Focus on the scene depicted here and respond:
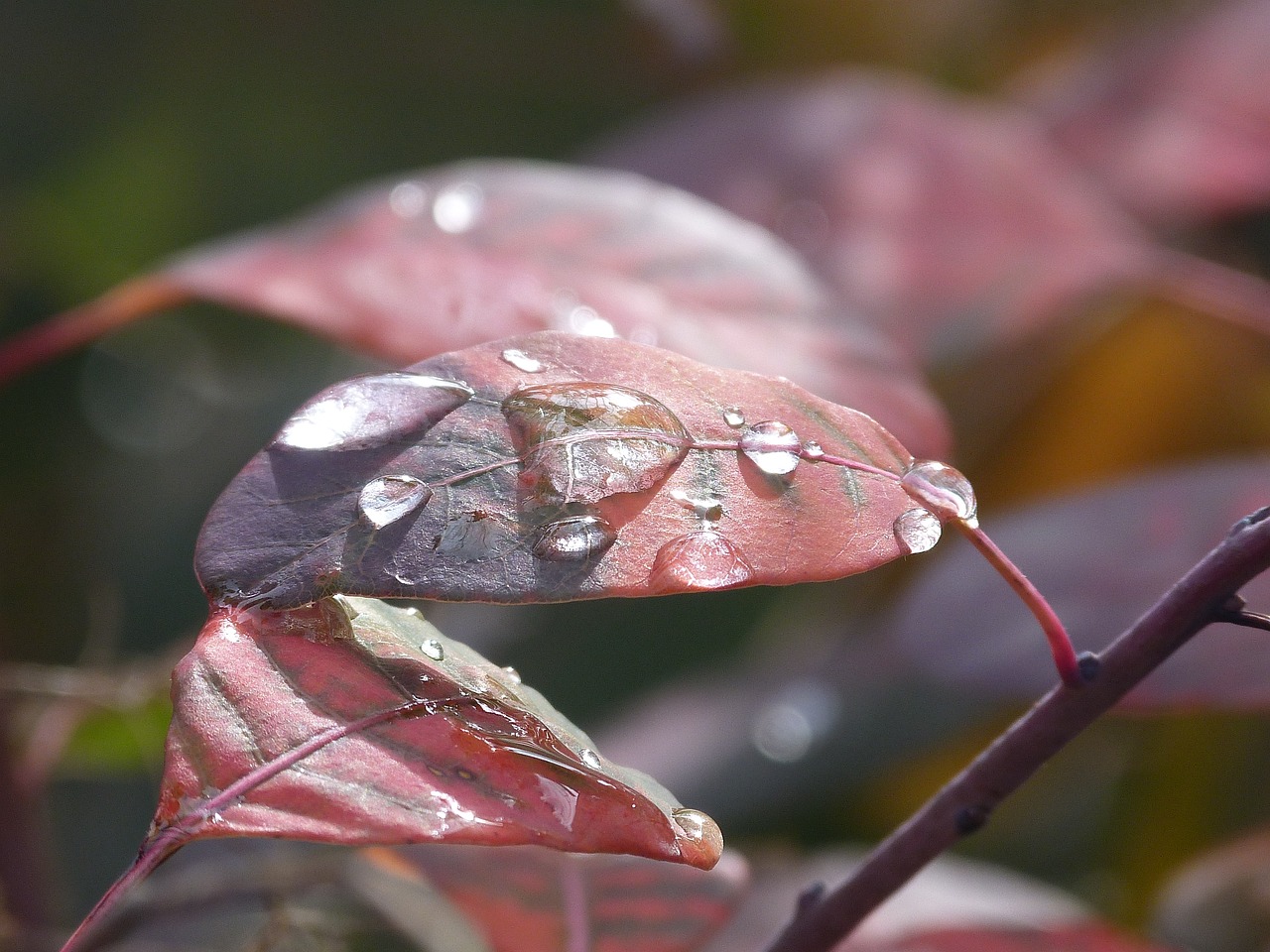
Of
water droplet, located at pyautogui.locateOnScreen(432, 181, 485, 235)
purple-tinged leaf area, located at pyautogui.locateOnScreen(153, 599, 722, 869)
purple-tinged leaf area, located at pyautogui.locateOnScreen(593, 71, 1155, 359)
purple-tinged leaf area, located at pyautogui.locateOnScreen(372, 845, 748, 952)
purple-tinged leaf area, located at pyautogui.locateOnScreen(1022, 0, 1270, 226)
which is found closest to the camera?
purple-tinged leaf area, located at pyautogui.locateOnScreen(153, 599, 722, 869)

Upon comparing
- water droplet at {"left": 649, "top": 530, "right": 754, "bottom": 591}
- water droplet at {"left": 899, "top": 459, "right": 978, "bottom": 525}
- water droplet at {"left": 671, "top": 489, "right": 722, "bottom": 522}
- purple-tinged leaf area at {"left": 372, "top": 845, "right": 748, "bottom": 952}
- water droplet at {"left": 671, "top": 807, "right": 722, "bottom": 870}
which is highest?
water droplet at {"left": 899, "top": 459, "right": 978, "bottom": 525}

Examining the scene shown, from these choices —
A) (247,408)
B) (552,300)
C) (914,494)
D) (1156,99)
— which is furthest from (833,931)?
(247,408)

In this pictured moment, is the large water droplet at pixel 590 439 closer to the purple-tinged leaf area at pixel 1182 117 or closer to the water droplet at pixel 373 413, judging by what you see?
the water droplet at pixel 373 413

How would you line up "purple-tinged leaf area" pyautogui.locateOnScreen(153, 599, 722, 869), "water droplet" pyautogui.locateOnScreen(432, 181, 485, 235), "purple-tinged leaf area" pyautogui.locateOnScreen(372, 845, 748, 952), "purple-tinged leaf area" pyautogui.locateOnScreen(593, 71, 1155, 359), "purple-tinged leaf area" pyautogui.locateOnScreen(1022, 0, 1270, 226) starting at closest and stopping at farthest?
"purple-tinged leaf area" pyautogui.locateOnScreen(153, 599, 722, 869) < "purple-tinged leaf area" pyautogui.locateOnScreen(372, 845, 748, 952) < "water droplet" pyautogui.locateOnScreen(432, 181, 485, 235) < "purple-tinged leaf area" pyautogui.locateOnScreen(593, 71, 1155, 359) < "purple-tinged leaf area" pyautogui.locateOnScreen(1022, 0, 1270, 226)

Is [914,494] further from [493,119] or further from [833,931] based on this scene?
[493,119]

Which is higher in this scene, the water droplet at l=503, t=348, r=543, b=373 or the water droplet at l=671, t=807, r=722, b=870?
the water droplet at l=503, t=348, r=543, b=373

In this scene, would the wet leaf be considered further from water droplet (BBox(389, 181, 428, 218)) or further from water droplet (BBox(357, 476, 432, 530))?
water droplet (BBox(357, 476, 432, 530))

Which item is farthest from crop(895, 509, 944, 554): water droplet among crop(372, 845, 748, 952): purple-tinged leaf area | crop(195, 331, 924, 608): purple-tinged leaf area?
crop(372, 845, 748, 952): purple-tinged leaf area
